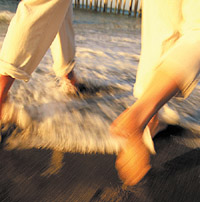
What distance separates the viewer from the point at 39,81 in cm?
159

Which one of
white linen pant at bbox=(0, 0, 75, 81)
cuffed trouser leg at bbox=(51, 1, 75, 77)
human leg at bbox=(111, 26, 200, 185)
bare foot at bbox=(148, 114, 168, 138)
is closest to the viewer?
human leg at bbox=(111, 26, 200, 185)

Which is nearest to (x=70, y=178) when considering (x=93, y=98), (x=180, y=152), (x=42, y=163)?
(x=42, y=163)

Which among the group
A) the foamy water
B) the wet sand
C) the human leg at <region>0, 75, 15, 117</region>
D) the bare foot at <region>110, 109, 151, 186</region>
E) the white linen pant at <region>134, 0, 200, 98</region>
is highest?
the white linen pant at <region>134, 0, 200, 98</region>

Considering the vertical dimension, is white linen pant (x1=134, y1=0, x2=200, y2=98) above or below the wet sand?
above

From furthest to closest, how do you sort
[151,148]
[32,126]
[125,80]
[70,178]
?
[125,80]
[32,126]
[151,148]
[70,178]

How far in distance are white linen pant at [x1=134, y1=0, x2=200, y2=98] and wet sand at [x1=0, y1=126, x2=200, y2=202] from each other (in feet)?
1.07

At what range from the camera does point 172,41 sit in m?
0.73

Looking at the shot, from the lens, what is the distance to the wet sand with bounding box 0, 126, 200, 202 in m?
0.68

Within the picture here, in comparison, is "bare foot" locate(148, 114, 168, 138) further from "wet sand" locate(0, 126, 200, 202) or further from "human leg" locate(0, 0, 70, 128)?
"human leg" locate(0, 0, 70, 128)

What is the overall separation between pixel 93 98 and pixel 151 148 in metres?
0.61

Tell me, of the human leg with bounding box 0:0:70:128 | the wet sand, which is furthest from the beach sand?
the human leg with bounding box 0:0:70:128

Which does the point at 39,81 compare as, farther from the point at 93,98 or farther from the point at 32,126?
the point at 32,126

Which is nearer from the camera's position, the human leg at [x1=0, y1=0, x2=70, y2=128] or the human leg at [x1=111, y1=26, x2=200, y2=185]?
the human leg at [x1=111, y1=26, x2=200, y2=185]

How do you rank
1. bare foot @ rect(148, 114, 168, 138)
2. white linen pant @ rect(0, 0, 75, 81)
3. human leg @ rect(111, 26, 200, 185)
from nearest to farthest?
human leg @ rect(111, 26, 200, 185) → white linen pant @ rect(0, 0, 75, 81) → bare foot @ rect(148, 114, 168, 138)
